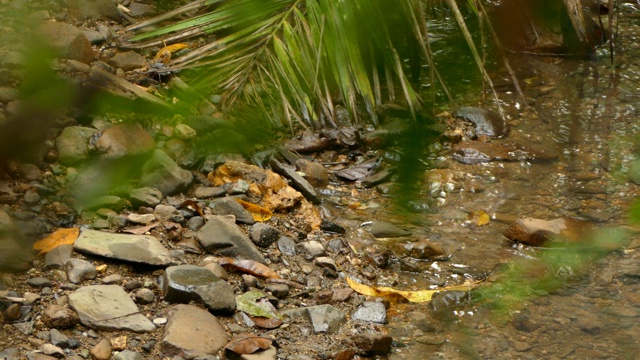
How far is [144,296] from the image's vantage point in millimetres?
2459

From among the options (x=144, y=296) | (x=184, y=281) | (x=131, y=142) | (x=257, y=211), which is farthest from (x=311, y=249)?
(x=131, y=142)

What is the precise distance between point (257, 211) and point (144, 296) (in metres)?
0.83

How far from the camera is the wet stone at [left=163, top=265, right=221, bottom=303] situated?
2.48m

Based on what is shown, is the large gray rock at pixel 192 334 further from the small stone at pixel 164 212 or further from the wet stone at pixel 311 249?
the wet stone at pixel 311 249

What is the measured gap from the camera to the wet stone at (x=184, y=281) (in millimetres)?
2484

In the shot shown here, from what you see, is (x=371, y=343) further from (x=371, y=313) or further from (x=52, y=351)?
(x=52, y=351)

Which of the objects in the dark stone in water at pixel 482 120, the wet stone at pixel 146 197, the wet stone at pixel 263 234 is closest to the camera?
the wet stone at pixel 146 197

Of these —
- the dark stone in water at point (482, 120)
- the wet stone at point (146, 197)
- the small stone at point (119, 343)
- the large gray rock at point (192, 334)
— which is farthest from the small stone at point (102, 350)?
the dark stone in water at point (482, 120)

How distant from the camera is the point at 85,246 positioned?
2.57 m

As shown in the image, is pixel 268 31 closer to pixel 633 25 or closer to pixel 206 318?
pixel 206 318

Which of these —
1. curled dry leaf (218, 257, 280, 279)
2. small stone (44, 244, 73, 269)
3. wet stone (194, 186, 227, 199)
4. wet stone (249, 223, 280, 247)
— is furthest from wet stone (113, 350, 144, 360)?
wet stone (194, 186, 227, 199)

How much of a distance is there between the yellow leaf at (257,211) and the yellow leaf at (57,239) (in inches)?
29.0

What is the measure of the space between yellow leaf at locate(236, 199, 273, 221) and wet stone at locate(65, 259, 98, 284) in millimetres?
801

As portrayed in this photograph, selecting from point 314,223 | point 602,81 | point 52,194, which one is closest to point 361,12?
point 52,194
